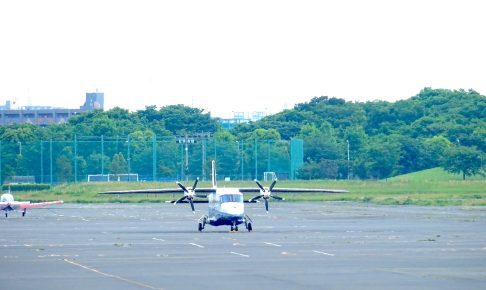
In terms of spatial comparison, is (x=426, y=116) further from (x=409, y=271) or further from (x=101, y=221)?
(x=409, y=271)

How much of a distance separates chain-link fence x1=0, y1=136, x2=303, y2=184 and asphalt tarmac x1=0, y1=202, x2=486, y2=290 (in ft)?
142

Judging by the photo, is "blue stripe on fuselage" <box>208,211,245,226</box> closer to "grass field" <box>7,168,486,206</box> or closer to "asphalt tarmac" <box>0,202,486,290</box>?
"asphalt tarmac" <box>0,202,486,290</box>

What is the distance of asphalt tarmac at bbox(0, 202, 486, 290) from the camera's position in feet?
80.0

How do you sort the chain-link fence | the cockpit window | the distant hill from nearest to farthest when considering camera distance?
the cockpit window
the chain-link fence
the distant hill

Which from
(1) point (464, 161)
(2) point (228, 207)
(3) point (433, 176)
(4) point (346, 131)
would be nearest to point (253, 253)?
(2) point (228, 207)

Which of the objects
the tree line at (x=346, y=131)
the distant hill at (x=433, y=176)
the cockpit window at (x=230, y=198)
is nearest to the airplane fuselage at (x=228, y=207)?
the cockpit window at (x=230, y=198)

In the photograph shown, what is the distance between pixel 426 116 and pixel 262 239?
11138cm

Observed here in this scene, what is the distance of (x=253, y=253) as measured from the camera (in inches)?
1293

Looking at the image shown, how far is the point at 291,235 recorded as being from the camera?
42.2 metres

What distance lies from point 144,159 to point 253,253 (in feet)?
242

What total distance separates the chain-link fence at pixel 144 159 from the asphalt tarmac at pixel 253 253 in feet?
142

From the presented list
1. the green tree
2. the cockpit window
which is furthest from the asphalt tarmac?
the green tree

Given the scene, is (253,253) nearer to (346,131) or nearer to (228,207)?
(228,207)

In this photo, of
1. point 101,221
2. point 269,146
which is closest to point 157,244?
point 101,221
